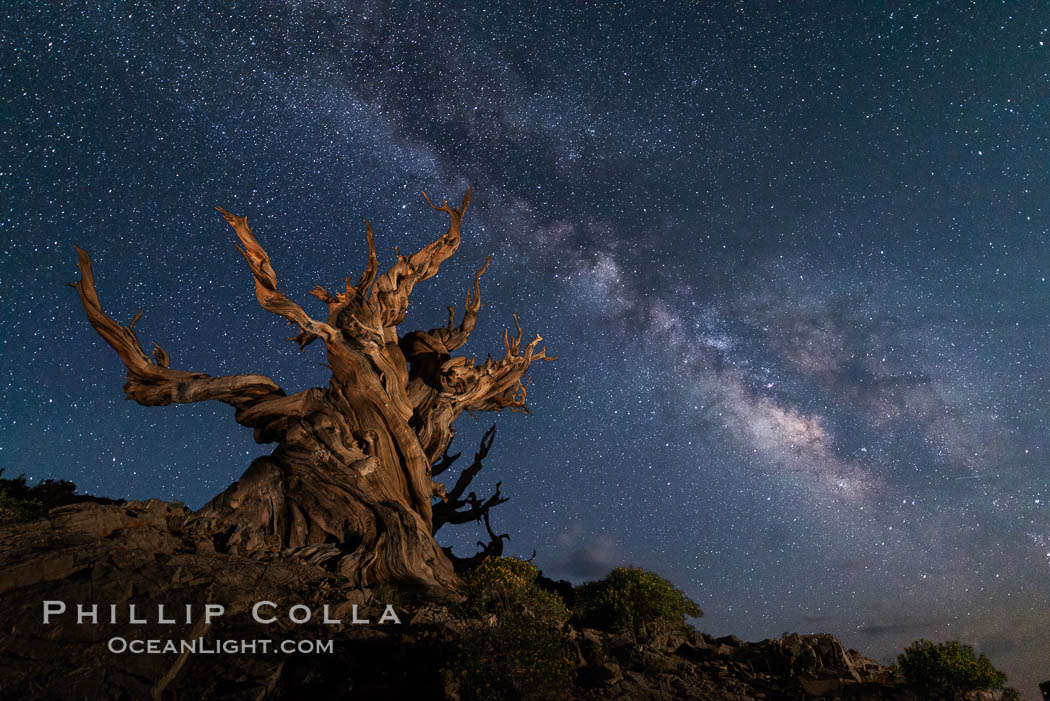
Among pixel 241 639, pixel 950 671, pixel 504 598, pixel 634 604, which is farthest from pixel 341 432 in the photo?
pixel 950 671

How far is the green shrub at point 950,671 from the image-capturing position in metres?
9.75

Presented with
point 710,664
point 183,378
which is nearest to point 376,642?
point 710,664

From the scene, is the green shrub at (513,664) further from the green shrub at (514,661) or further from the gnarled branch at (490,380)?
the gnarled branch at (490,380)

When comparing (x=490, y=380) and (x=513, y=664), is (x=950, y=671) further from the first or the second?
(x=490, y=380)

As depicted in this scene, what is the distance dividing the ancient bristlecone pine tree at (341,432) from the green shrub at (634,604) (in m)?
4.45

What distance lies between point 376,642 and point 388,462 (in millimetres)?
8565

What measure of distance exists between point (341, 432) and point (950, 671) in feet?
49.9

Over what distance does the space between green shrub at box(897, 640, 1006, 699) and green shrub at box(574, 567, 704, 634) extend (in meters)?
5.21

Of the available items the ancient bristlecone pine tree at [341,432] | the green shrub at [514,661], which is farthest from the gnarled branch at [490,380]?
the green shrub at [514,661]

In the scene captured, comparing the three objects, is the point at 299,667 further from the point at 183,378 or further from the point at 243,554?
the point at 183,378

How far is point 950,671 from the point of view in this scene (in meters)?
9.80

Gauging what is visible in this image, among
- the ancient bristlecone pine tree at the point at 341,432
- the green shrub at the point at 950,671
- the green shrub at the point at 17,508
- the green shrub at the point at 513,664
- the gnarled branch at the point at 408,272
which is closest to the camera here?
the green shrub at the point at 513,664

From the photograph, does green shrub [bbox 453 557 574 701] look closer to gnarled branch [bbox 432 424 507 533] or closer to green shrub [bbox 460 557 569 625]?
green shrub [bbox 460 557 569 625]

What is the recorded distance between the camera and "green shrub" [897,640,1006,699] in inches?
384
